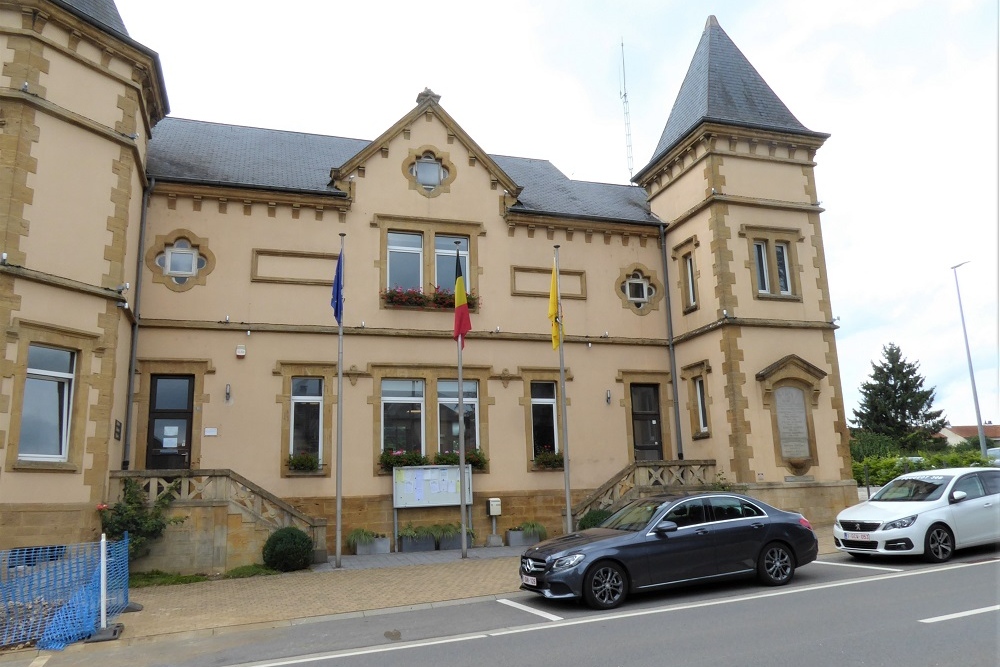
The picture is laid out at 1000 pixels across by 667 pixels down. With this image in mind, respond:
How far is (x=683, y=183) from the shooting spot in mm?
20531

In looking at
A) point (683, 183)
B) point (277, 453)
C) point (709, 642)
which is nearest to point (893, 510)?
point (709, 642)

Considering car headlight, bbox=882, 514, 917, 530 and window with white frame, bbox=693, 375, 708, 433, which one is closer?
car headlight, bbox=882, 514, 917, 530

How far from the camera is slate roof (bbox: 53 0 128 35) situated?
44.5 feet

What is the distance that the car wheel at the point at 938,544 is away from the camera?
12.1 meters

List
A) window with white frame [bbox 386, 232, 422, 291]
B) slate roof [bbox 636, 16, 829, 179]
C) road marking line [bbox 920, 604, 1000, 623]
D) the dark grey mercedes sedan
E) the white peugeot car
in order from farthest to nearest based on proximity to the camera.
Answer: slate roof [bbox 636, 16, 829, 179] → window with white frame [bbox 386, 232, 422, 291] → the white peugeot car → the dark grey mercedes sedan → road marking line [bbox 920, 604, 1000, 623]

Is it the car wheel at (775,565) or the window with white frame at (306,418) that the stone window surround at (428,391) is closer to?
the window with white frame at (306,418)

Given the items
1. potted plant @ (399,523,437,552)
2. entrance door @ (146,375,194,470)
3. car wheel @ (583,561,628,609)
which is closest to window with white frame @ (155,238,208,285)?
entrance door @ (146,375,194,470)

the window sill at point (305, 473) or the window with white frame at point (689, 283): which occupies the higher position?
the window with white frame at point (689, 283)

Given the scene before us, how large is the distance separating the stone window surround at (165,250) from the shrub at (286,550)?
20.4 ft

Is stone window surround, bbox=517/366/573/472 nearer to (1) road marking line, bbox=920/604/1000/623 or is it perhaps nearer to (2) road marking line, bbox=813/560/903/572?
(2) road marking line, bbox=813/560/903/572

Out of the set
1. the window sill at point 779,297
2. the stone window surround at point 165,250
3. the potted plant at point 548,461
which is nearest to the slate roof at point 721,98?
the window sill at point 779,297

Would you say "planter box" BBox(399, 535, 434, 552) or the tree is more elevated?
the tree

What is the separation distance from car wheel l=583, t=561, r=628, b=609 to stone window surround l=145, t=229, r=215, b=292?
11.4 m

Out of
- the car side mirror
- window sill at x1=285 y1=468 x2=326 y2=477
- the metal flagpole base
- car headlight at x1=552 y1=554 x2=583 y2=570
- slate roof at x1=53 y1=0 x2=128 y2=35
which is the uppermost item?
slate roof at x1=53 y1=0 x2=128 y2=35
